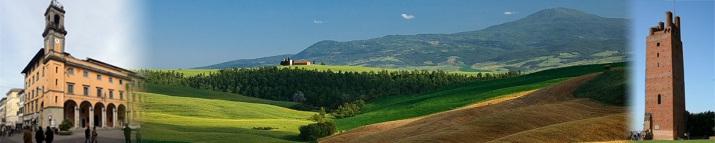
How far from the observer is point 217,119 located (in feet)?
61.0

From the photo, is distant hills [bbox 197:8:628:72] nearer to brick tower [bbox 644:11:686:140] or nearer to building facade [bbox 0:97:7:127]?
brick tower [bbox 644:11:686:140]

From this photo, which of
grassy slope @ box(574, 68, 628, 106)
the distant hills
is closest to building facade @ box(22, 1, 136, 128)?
grassy slope @ box(574, 68, 628, 106)

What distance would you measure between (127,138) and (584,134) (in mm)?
6717

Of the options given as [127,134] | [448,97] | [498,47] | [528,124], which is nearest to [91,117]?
[127,134]

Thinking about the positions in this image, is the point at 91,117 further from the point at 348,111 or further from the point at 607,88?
the point at 348,111

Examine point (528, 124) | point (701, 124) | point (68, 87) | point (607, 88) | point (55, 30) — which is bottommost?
point (701, 124)

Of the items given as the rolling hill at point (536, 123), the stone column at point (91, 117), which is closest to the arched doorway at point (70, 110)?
the stone column at point (91, 117)

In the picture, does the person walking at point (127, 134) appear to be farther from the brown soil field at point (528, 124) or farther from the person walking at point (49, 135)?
the brown soil field at point (528, 124)

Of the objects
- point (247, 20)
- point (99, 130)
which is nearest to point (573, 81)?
point (247, 20)

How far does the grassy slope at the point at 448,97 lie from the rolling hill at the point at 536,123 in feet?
8.07

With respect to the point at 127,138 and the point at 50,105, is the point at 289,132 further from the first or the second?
the point at 127,138

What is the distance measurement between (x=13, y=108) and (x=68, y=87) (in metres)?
1.85

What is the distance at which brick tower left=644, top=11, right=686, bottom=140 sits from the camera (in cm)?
1206

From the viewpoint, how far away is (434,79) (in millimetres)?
22547
